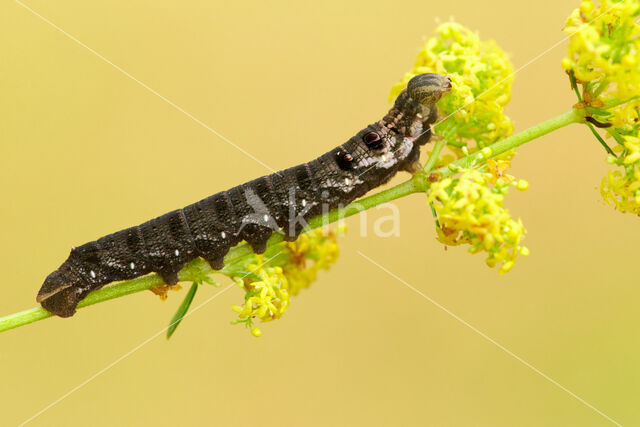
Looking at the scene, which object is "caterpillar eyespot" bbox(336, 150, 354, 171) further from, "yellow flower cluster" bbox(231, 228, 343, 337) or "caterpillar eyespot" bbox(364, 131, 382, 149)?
"yellow flower cluster" bbox(231, 228, 343, 337)

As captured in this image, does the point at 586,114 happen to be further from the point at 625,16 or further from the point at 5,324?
the point at 5,324

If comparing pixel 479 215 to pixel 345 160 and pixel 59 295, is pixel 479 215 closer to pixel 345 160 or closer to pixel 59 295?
pixel 345 160

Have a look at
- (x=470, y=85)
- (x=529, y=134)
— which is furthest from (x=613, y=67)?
(x=470, y=85)

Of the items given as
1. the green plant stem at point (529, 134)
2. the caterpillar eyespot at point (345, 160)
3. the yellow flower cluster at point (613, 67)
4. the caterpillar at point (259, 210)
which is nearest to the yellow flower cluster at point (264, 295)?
the caterpillar at point (259, 210)

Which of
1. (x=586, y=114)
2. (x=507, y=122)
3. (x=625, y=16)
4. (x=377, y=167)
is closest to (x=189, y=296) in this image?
(x=377, y=167)

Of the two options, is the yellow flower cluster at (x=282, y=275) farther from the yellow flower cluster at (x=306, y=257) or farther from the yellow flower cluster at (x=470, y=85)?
the yellow flower cluster at (x=470, y=85)

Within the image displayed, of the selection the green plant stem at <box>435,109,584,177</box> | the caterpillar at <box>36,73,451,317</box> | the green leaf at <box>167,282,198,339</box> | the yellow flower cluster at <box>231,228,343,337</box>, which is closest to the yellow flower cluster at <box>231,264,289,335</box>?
the yellow flower cluster at <box>231,228,343,337</box>

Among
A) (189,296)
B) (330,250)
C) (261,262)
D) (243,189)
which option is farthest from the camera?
(330,250)
